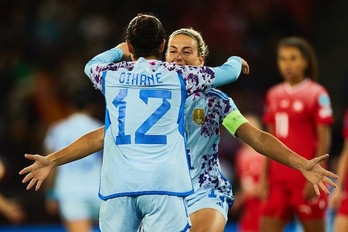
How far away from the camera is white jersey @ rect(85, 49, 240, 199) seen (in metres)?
5.75

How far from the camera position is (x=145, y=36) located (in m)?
5.84

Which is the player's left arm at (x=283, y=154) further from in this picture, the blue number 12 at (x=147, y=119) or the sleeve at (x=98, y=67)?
A: the sleeve at (x=98, y=67)

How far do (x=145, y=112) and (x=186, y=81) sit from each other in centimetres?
32

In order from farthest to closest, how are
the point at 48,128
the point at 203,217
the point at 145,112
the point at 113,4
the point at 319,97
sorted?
1. the point at 113,4
2. the point at 48,128
3. the point at 319,97
4. the point at 203,217
5. the point at 145,112

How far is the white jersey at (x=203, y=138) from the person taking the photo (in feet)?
22.0

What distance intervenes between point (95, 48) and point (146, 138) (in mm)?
10074

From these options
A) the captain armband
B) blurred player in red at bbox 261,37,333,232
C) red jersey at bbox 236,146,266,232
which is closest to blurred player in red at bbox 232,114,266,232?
red jersey at bbox 236,146,266,232

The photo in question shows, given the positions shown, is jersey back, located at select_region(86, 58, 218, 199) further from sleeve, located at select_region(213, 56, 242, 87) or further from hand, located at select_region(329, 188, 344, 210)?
hand, located at select_region(329, 188, 344, 210)

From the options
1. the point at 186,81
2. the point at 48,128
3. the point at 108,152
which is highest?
the point at 186,81

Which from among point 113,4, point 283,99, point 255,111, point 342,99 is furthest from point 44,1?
point 283,99

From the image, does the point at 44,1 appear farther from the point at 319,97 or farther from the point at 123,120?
the point at 123,120

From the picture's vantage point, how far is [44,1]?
1611 centimetres

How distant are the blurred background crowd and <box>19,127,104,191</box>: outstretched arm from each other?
28.4ft

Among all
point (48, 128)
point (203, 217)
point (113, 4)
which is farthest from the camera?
point (113, 4)
